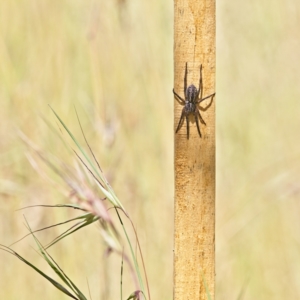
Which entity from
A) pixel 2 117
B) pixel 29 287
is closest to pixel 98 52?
pixel 2 117

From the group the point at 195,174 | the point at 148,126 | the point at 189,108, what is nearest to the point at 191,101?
the point at 189,108

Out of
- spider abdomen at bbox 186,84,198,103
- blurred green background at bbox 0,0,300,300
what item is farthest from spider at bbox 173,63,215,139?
blurred green background at bbox 0,0,300,300

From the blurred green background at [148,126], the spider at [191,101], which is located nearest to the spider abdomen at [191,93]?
the spider at [191,101]

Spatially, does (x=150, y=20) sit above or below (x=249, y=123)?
above

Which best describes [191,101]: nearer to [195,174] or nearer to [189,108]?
[189,108]

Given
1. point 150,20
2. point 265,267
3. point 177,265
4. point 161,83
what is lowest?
point 177,265

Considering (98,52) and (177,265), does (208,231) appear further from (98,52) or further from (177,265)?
(98,52)

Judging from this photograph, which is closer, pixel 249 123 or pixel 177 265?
pixel 177 265
